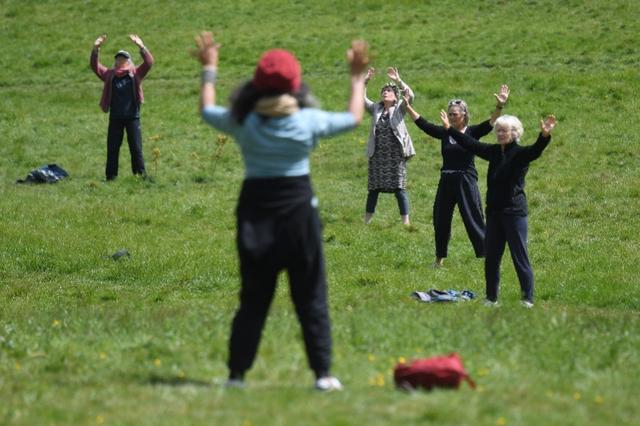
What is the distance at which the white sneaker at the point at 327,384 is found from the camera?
854cm

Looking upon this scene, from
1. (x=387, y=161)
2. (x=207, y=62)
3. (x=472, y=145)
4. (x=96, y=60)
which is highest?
(x=207, y=62)

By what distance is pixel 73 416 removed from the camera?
7973 mm

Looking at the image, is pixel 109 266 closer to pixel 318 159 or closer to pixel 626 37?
pixel 318 159

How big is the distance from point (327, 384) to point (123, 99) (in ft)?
53.8

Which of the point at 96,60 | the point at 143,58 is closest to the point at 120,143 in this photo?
the point at 96,60

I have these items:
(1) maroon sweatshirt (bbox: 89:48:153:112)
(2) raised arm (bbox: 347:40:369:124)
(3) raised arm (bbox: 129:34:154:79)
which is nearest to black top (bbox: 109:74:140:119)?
(1) maroon sweatshirt (bbox: 89:48:153:112)

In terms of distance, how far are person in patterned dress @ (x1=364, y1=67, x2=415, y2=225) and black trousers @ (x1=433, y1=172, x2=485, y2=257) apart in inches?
114

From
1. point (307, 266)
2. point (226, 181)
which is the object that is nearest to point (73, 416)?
point (307, 266)

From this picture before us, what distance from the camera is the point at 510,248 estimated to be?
1376cm

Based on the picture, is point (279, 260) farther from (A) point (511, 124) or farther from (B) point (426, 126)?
Result: (B) point (426, 126)

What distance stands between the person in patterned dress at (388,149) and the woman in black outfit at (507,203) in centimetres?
594

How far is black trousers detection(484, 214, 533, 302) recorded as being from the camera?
1361 cm

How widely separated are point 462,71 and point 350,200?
1153cm

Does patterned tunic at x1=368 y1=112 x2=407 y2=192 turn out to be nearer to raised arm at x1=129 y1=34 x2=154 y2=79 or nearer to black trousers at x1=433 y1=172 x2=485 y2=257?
black trousers at x1=433 y1=172 x2=485 y2=257
